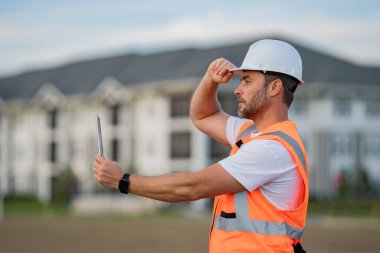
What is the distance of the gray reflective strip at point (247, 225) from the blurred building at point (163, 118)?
4828 cm

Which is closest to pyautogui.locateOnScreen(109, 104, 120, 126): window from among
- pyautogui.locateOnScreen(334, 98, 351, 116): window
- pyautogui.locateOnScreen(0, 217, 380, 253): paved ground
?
pyautogui.locateOnScreen(334, 98, 351, 116): window

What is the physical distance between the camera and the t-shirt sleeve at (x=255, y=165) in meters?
3.78

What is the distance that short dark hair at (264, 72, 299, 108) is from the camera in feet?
13.1

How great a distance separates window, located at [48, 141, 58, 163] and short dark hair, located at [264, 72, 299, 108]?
6323cm

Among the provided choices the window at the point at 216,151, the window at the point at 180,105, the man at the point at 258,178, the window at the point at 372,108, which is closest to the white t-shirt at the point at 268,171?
the man at the point at 258,178

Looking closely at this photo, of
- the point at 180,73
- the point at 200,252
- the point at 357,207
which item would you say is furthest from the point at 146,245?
the point at 180,73

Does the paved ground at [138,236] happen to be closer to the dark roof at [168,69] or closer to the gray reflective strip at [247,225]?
the gray reflective strip at [247,225]

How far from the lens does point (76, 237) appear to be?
27.1 m

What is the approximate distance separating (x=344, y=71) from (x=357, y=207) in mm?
16473

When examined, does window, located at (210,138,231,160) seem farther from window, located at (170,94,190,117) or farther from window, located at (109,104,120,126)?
window, located at (109,104,120,126)

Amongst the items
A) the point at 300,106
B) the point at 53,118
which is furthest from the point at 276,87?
the point at 53,118

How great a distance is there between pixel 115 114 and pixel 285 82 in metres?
56.3

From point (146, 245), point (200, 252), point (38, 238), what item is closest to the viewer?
point (200, 252)

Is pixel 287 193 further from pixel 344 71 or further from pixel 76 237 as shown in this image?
pixel 344 71
